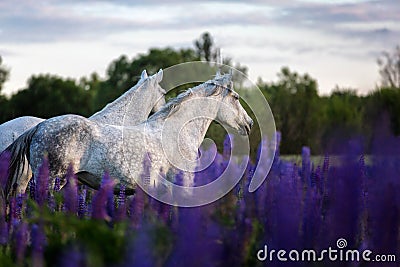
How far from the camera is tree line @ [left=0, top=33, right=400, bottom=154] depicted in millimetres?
7173

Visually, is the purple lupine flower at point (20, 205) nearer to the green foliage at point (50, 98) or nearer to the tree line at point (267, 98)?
the tree line at point (267, 98)

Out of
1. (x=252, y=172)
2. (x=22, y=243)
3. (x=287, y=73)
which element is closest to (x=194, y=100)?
(x=252, y=172)

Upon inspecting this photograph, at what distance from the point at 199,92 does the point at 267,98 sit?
1874cm

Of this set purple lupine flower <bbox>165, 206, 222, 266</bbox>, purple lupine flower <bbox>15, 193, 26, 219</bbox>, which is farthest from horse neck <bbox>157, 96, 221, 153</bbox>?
purple lupine flower <bbox>165, 206, 222, 266</bbox>

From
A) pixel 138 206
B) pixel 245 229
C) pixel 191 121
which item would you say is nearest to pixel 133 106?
pixel 191 121

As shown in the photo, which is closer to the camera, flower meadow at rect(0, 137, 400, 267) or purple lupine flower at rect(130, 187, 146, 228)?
flower meadow at rect(0, 137, 400, 267)

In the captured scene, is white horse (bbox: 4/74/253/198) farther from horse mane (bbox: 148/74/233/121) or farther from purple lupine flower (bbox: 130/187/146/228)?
purple lupine flower (bbox: 130/187/146/228)

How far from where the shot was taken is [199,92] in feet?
19.2

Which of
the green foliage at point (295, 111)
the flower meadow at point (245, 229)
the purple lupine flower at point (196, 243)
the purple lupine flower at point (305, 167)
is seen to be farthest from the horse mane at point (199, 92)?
the green foliage at point (295, 111)

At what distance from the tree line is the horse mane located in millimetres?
222

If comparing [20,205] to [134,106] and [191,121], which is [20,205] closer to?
[191,121]

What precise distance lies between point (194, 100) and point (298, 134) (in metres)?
16.6

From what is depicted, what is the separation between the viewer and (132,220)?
6.86ft

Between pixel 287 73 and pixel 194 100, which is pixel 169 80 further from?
pixel 287 73
